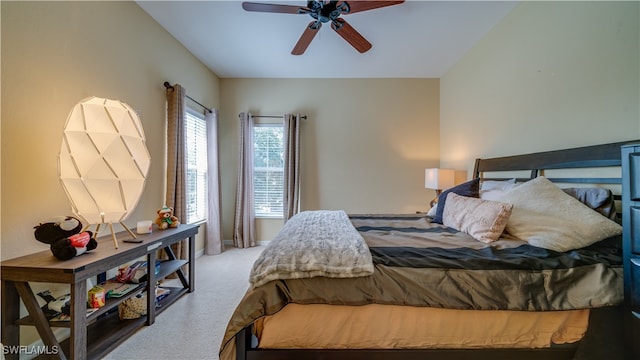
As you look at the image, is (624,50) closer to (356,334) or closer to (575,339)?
(575,339)

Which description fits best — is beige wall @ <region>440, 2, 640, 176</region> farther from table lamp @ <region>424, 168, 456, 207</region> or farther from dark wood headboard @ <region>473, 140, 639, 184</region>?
table lamp @ <region>424, 168, 456, 207</region>

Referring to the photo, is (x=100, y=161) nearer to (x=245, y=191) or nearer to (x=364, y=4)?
(x=364, y=4)

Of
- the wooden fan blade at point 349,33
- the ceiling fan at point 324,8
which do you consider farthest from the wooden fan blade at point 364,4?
the wooden fan blade at point 349,33

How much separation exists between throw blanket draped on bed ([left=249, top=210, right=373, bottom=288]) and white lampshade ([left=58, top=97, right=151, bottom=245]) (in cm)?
114

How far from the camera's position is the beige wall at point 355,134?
3.81m

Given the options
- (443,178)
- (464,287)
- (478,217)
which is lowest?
(464,287)

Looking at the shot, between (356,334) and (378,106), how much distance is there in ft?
11.2

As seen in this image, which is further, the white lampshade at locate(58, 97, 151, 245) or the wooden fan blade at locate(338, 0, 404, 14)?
the wooden fan blade at locate(338, 0, 404, 14)

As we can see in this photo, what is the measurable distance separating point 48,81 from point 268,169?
8.51 ft

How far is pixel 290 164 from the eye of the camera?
3695mm

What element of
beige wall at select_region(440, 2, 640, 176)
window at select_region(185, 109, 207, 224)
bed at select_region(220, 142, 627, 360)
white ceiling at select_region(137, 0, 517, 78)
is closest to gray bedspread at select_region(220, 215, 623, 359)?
bed at select_region(220, 142, 627, 360)

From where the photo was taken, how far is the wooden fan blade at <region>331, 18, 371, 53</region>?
2028 mm

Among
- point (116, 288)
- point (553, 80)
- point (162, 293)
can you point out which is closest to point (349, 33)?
point (553, 80)

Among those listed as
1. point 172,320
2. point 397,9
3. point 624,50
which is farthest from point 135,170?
point 624,50
